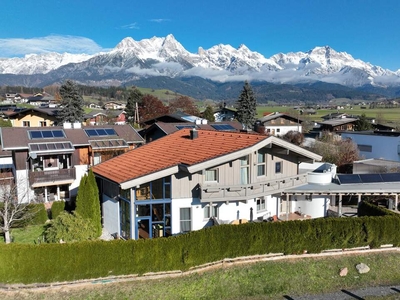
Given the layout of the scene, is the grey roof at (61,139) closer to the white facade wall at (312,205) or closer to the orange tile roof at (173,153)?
the orange tile roof at (173,153)

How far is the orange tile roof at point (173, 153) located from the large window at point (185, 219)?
112 inches

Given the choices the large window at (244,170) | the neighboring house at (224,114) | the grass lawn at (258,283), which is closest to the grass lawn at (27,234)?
the grass lawn at (258,283)

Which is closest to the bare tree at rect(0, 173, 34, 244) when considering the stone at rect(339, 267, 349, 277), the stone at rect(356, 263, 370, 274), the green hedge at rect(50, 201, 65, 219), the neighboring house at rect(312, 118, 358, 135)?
the green hedge at rect(50, 201, 65, 219)

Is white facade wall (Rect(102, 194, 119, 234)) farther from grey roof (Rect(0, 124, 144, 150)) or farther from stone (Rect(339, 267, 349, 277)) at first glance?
stone (Rect(339, 267, 349, 277))

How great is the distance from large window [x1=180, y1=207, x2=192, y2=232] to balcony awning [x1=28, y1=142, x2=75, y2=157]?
12.4 meters

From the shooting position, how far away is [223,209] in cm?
2109

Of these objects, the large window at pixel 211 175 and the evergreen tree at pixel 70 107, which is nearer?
the large window at pixel 211 175

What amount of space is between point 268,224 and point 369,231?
550cm

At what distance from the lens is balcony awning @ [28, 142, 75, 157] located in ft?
85.6

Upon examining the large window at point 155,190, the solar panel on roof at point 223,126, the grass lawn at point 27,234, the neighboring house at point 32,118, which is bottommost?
the grass lawn at point 27,234

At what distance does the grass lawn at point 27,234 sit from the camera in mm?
19770

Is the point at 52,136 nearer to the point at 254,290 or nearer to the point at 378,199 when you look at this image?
the point at 254,290

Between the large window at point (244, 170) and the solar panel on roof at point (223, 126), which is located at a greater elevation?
the solar panel on roof at point (223, 126)

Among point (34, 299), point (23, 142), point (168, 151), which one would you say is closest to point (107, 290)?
point (34, 299)
